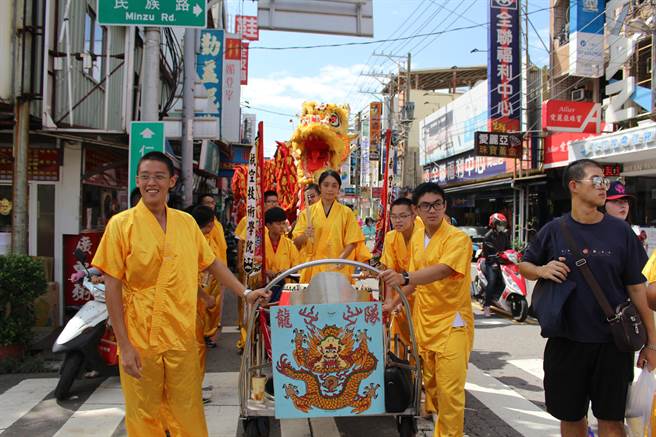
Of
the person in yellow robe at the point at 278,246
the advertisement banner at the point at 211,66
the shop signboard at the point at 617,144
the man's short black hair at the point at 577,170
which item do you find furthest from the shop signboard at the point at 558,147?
the man's short black hair at the point at 577,170

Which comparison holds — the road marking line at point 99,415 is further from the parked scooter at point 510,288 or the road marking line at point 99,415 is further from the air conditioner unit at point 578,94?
the air conditioner unit at point 578,94

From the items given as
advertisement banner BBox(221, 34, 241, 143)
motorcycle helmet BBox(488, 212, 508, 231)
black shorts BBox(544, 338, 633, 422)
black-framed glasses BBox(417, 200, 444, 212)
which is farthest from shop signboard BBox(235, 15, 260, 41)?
black shorts BBox(544, 338, 633, 422)

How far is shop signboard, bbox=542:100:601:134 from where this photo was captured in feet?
45.4

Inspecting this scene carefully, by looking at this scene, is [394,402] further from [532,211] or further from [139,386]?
[532,211]

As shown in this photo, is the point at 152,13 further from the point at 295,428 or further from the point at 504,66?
the point at 504,66

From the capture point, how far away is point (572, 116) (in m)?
14.0

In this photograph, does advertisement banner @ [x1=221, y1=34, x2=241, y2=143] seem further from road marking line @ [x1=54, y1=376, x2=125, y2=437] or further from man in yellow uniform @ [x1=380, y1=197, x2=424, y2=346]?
road marking line @ [x1=54, y1=376, x2=125, y2=437]

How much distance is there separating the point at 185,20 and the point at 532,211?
15.0 metres

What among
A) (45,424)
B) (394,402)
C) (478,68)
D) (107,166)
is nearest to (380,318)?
(394,402)

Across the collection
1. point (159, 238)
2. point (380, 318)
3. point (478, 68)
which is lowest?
point (380, 318)

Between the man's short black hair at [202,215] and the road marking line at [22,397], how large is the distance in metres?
1.98

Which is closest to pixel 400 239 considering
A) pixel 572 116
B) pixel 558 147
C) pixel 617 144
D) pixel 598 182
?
pixel 598 182

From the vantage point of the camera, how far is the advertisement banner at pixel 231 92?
11328 mm

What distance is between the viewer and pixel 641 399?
106 inches
